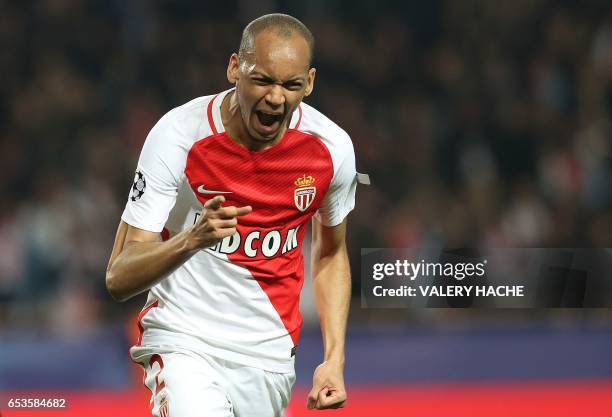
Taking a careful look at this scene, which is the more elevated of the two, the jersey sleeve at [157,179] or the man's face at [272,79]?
the man's face at [272,79]

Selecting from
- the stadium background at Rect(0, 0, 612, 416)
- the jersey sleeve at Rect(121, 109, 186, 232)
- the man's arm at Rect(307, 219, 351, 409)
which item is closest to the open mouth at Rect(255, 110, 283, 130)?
the jersey sleeve at Rect(121, 109, 186, 232)

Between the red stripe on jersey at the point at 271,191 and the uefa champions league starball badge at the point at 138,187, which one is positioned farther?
the red stripe on jersey at the point at 271,191

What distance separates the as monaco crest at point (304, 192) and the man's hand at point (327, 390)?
57 cm

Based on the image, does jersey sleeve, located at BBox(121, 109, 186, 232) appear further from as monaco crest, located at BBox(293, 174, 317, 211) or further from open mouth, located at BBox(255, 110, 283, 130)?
as monaco crest, located at BBox(293, 174, 317, 211)

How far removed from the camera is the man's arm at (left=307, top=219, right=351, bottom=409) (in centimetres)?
413

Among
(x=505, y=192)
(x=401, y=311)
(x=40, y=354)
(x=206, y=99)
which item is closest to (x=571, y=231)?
(x=505, y=192)

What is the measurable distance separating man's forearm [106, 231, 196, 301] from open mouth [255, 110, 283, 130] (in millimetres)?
534

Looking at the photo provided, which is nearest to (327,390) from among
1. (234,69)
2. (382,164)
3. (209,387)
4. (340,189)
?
(209,387)

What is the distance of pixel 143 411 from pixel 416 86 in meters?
4.56

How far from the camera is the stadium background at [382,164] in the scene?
864 cm

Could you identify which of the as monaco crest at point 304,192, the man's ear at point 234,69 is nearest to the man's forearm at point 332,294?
the as monaco crest at point 304,192

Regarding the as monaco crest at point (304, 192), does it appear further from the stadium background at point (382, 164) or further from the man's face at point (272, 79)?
the stadium background at point (382, 164)

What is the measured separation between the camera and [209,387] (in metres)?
3.86

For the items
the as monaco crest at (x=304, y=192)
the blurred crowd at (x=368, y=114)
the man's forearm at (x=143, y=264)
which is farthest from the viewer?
the blurred crowd at (x=368, y=114)
